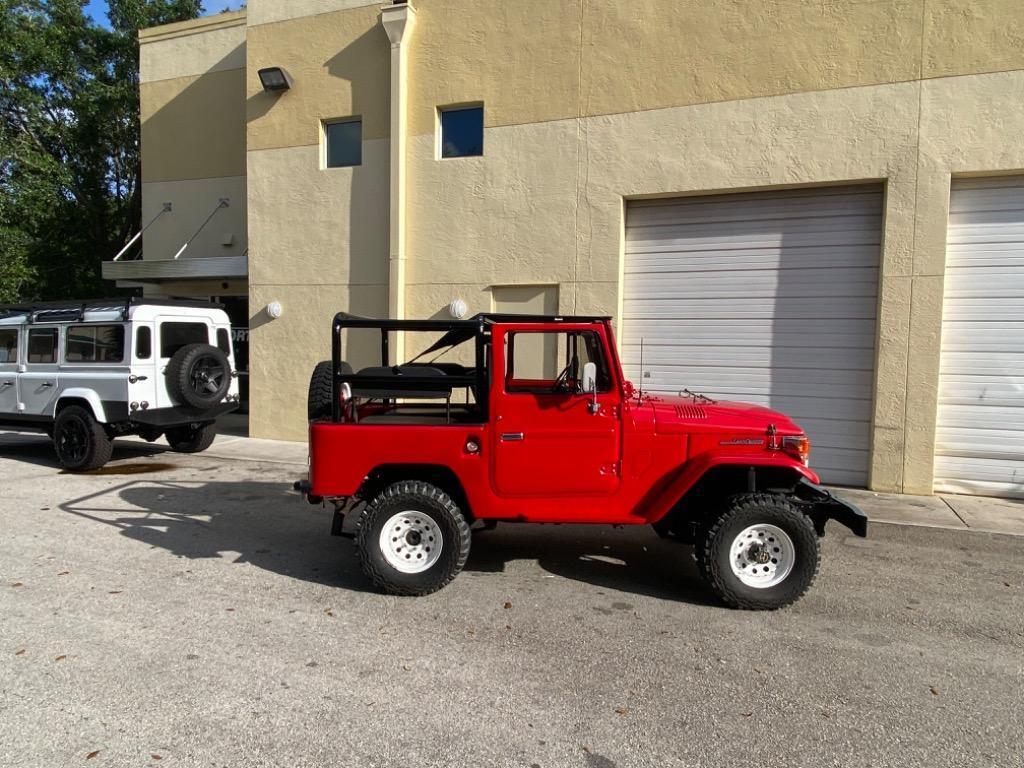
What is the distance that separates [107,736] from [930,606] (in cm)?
527

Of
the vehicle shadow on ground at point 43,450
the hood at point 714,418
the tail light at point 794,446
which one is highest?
the hood at point 714,418

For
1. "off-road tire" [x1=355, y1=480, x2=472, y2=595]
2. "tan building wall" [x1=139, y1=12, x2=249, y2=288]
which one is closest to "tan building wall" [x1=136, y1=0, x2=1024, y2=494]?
"tan building wall" [x1=139, y1=12, x2=249, y2=288]

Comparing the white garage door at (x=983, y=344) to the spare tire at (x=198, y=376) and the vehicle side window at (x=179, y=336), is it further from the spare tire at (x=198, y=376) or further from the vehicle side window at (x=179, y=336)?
the vehicle side window at (x=179, y=336)

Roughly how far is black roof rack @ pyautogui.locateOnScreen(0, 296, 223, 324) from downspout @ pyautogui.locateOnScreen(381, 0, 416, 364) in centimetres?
302

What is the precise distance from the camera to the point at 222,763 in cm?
283

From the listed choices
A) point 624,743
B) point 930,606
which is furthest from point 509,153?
point 624,743

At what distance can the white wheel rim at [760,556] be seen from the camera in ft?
14.8

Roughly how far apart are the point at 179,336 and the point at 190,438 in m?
1.90

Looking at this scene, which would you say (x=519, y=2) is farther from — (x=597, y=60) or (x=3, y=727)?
(x=3, y=727)

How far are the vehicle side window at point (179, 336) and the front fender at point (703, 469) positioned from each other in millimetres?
7913

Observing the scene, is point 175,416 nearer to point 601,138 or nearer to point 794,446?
point 601,138

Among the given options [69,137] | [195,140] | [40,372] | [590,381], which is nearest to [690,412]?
[590,381]

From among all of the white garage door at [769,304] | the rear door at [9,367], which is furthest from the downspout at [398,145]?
the rear door at [9,367]

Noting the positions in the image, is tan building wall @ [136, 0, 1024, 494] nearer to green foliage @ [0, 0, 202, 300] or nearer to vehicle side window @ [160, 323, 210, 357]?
vehicle side window @ [160, 323, 210, 357]
